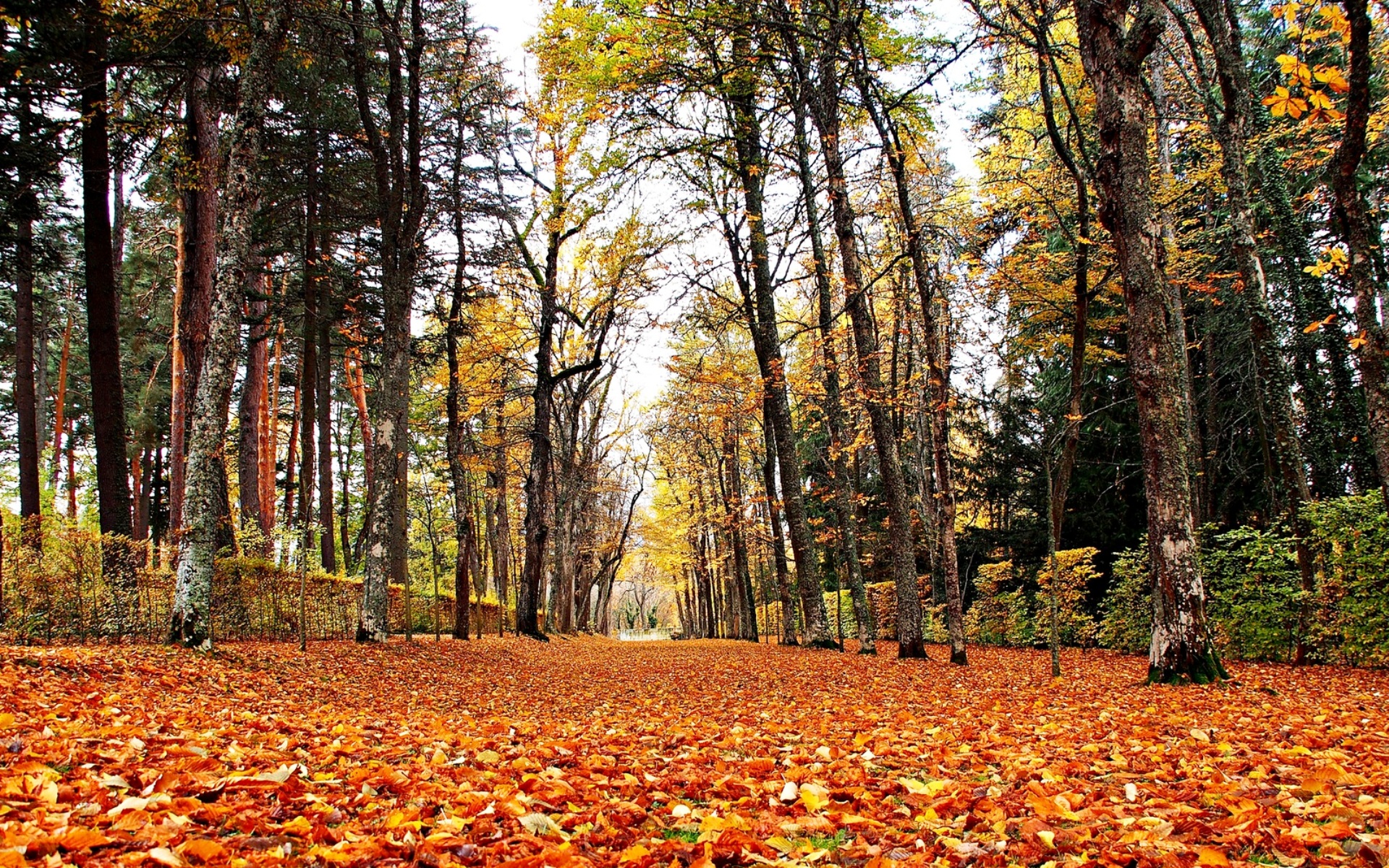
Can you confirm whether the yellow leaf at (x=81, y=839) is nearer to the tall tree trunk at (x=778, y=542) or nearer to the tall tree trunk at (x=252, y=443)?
the tall tree trunk at (x=778, y=542)

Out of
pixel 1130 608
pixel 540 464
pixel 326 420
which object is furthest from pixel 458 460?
pixel 1130 608

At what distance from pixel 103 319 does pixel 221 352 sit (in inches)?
119

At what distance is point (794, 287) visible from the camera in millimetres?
20156

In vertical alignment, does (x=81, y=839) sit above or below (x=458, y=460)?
below

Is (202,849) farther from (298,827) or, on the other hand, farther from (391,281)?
(391,281)

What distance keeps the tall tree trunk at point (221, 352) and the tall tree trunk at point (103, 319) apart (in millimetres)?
2165

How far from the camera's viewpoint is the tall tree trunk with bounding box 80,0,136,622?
8305 mm

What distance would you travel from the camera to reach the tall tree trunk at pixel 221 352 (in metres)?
6.80

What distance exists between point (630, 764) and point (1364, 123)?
6976 mm

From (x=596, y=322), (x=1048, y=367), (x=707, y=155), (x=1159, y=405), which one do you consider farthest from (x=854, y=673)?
(x=596, y=322)

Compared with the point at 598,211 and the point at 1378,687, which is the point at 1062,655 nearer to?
the point at 1378,687

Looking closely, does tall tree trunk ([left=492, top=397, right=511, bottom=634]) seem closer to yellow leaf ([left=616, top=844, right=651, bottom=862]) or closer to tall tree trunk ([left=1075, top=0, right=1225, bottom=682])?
tall tree trunk ([left=1075, top=0, right=1225, bottom=682])

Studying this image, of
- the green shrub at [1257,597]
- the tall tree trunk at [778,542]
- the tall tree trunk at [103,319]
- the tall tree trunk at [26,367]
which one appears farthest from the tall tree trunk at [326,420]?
the green shrub at [1257,597]

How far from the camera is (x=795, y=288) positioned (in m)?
20.3
